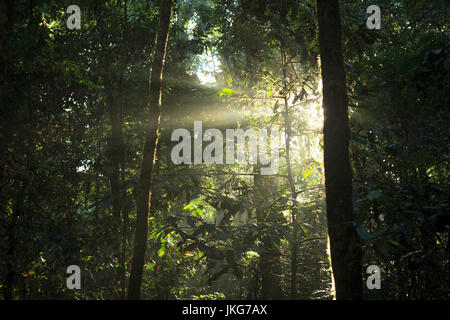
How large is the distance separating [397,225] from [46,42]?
6.10 metres

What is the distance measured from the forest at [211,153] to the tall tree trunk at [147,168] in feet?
0.06

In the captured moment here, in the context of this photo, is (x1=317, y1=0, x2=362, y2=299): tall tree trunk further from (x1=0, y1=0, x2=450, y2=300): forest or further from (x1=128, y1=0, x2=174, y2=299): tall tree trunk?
(x1=128, y1=0, x2=174, y2=299): tall tree trunk

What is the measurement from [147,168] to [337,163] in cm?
283

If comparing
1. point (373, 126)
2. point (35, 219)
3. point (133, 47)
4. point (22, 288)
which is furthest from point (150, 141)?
point (133, 47)

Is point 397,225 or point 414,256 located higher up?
point 397,225

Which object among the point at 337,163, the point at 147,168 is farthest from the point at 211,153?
the point at 337,163

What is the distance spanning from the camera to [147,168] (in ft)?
17.3

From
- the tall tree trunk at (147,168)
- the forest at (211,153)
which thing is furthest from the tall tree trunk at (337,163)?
the tall tree trunk at (147,168)

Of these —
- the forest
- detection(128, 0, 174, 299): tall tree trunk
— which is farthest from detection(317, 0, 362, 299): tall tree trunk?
detection(128, 0, 174, 299): tall tree trunk

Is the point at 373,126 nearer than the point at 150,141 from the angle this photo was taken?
No

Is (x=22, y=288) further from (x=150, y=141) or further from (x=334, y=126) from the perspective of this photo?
(x=334, y=126)

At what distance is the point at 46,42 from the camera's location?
6195mm

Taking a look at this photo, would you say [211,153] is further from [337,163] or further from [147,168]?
[337,163]
